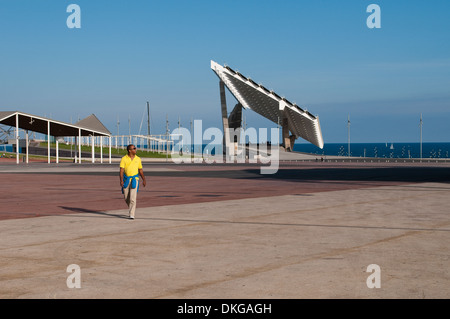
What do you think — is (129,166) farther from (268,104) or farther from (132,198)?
(268,104)

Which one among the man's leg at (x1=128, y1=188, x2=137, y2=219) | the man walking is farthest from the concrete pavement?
the man walking

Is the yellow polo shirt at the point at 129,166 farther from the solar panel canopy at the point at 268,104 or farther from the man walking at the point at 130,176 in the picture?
the solar panel canopy at the point at 268,104

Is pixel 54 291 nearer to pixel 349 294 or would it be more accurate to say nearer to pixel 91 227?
pixel 349 294

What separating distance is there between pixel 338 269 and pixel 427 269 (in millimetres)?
1116

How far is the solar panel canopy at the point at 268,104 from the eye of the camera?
75525 mm

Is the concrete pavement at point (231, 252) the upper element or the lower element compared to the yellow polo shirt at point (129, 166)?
lower

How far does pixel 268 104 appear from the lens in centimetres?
8412

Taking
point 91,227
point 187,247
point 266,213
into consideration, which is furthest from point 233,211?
point 187,247

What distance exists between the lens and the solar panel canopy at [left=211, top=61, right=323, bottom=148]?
75.5 m

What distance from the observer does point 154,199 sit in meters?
17.4

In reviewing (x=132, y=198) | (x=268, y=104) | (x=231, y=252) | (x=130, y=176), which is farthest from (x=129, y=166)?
(x=268, y=104)

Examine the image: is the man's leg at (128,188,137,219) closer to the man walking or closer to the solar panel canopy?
the man walking

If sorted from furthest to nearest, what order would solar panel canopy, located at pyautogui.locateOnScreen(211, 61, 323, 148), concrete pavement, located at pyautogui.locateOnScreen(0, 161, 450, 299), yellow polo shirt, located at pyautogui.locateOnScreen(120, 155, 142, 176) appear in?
solar panel canopy, located at pyautogui.locateOnScreen(211, 61, 323, 148) → yellow polo shirt, located at pyautogui.locateOnScreen(120, 155, 142, 176) → concrete pavement, located at pyautogui.locateOnScreen(0, 161, 450, 299)

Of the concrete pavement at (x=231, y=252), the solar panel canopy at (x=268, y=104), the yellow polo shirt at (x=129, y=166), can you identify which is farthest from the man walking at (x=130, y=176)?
the solar panel canopy at (x=268, y=104)
